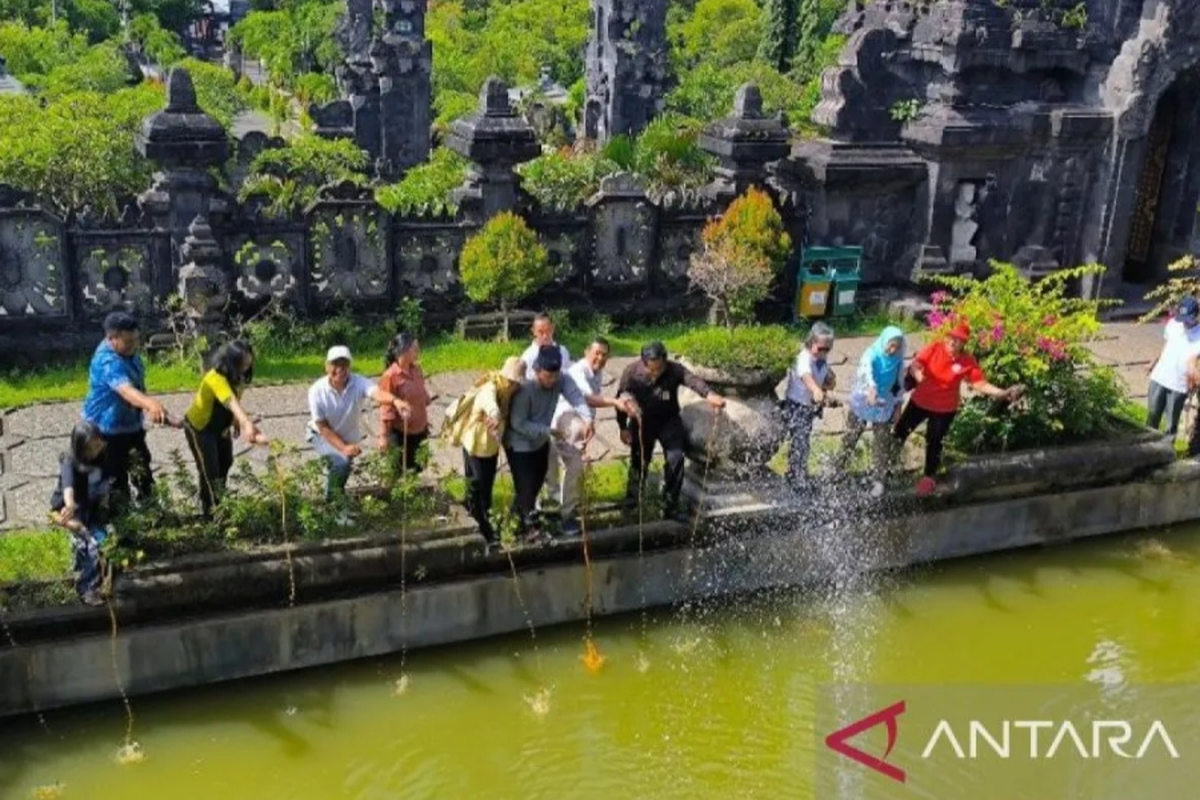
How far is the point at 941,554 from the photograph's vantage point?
10164 mm

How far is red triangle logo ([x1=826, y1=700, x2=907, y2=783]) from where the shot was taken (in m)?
7.69

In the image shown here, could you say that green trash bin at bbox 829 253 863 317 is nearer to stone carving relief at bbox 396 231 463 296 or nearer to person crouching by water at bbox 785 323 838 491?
stone carving relief at bbox 396 231 463 296

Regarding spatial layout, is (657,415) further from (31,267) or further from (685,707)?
(31,267)

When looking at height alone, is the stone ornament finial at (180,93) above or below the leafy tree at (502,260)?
above

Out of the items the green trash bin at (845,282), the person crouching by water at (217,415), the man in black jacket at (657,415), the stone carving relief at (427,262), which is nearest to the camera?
the person crouching by water at (217,415)

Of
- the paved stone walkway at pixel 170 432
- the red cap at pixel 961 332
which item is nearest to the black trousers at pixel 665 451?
the paved stone walkway at pixel 170 432

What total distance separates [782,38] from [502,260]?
2974cm

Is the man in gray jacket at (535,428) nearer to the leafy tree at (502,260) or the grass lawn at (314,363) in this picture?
the grass lawn at (314,363)

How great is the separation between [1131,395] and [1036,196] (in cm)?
337

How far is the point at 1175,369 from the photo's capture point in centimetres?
1088

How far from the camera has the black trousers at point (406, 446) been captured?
8.62 meters

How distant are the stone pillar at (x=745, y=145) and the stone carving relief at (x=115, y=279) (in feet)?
19.4

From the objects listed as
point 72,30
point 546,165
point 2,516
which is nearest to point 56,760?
point 2,516

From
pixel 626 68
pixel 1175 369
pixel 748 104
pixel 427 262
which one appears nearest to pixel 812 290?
pixel 748 104
